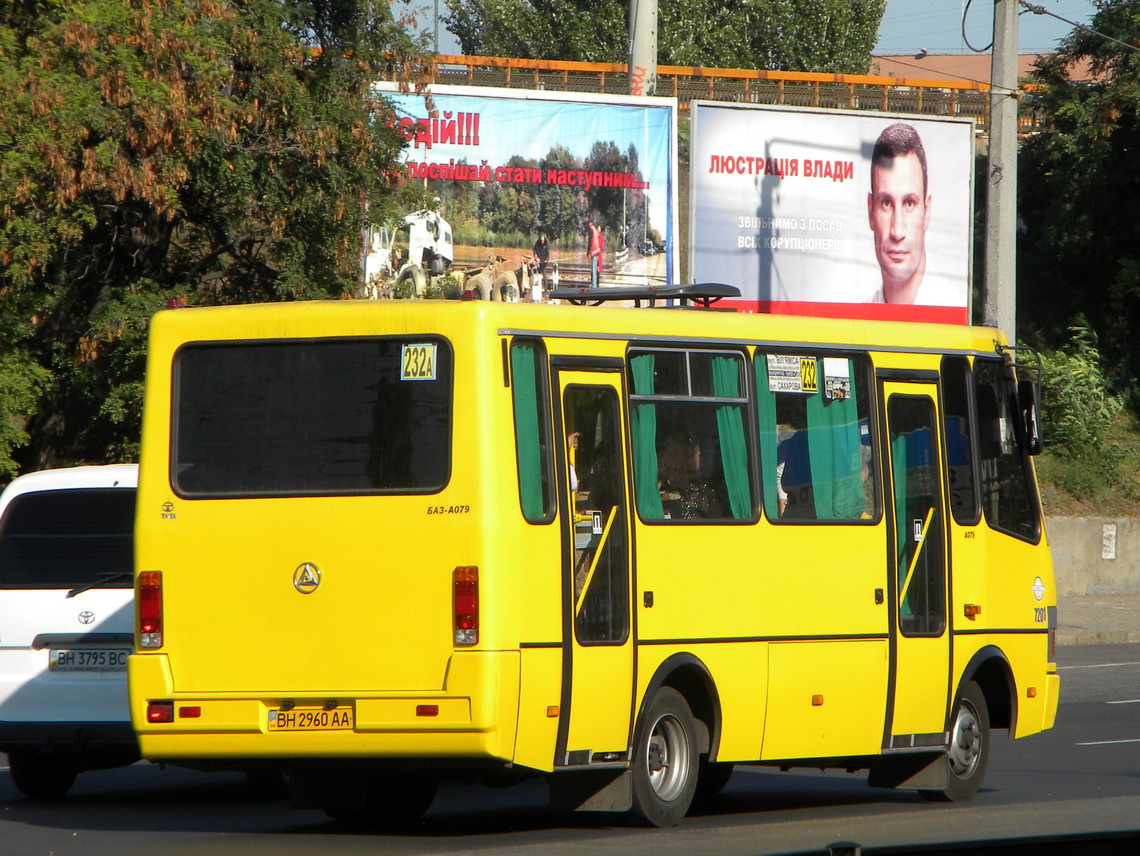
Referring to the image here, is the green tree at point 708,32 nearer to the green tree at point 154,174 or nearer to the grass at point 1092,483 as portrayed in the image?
the grass at point 1092,483

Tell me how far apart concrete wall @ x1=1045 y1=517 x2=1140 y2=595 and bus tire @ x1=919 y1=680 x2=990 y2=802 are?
17.3 meters

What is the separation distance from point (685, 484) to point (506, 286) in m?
21.1

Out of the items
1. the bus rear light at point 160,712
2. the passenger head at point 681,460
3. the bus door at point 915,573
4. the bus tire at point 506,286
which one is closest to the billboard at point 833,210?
the bus tire at point 506,286

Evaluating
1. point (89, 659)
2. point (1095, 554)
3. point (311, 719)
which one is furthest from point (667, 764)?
point (1095, 554)

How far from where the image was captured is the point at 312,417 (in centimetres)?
889

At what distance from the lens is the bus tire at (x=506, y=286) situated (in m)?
30.3

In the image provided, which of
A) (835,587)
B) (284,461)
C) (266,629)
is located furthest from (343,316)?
(835,587)

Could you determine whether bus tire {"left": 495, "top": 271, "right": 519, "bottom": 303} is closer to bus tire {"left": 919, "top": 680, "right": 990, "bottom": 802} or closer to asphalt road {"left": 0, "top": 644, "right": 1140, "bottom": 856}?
asphalt road {"left": 0, "top": 644, "right": 1140, "bottom": 856}

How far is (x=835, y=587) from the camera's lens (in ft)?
33.5

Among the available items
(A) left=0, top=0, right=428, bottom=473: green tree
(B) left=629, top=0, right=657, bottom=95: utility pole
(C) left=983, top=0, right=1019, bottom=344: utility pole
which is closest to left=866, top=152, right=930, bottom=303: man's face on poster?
(B) left=629, top=0, right=657, bottom=95: utility pole

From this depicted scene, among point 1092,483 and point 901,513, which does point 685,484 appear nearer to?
point 901,513

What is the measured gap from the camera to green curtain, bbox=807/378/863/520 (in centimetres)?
1032

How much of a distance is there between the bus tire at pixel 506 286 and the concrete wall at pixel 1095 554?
949cm

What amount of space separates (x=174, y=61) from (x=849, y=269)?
16.9 meters
